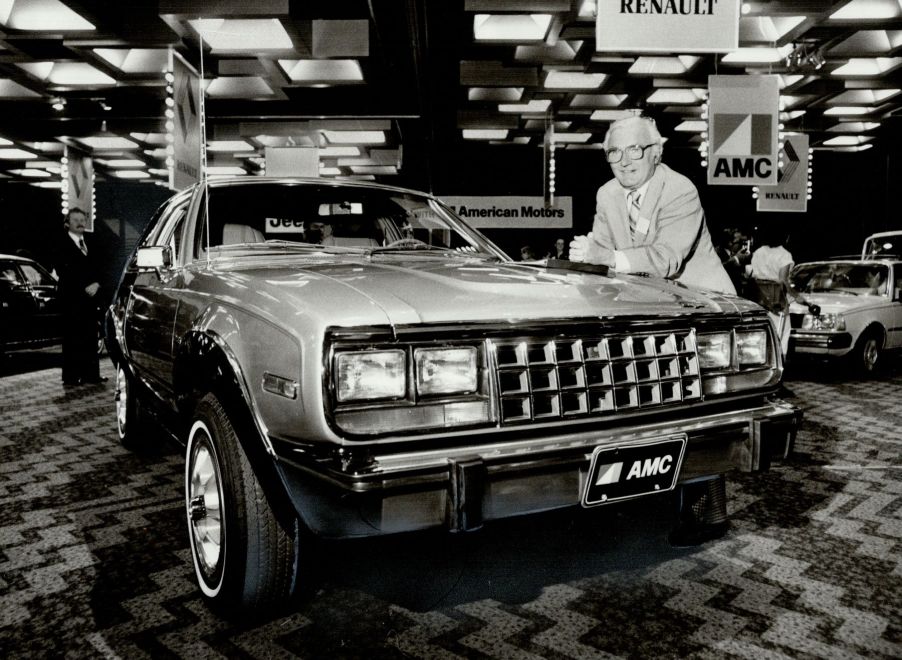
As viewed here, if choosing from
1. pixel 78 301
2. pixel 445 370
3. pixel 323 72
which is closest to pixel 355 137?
pixel 323 72

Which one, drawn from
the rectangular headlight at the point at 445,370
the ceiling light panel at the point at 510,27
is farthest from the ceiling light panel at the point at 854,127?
the rectangular headlight at the point at 445,370

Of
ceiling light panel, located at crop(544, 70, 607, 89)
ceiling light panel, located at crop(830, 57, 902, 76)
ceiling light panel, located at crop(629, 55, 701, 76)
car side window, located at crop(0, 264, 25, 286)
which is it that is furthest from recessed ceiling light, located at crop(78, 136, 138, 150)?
ceiling light panel, located at crop(830, 57, 902, 76)

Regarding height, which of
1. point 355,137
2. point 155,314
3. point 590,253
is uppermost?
point 355,137

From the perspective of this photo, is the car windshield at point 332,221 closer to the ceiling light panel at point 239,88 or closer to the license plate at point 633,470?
the license plate at point 633,470

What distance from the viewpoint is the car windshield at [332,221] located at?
10.8 ft

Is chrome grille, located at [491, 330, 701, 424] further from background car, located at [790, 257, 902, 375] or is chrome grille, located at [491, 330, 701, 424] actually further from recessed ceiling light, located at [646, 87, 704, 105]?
recessed ceiling light, located at [646, 87, 704, 105]

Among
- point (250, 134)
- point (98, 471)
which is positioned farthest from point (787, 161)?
point (98, 471)

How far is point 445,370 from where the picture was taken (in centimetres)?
200

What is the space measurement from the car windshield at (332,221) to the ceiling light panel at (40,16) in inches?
247

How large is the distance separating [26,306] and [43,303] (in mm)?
395

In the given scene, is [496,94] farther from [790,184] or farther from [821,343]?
[821,343]

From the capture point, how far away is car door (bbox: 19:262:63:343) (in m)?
9.91

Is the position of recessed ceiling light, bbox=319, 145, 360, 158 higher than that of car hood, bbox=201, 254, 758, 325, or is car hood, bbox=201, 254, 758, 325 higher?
recessed ceiling light, bbox=319, 145, 360, 158

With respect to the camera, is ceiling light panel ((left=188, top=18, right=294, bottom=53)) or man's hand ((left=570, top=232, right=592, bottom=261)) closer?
man's hand ((left=570, top=232, right=592, bottom=261))
